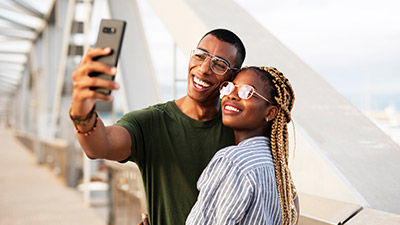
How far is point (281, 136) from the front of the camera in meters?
1.40

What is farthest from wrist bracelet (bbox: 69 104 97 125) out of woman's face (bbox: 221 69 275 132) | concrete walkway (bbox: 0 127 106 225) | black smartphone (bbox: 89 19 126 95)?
concrete walkway (bbox: 0 127 106 225)

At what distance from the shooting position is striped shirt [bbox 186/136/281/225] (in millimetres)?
1204

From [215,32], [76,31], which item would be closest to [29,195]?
[76,31]

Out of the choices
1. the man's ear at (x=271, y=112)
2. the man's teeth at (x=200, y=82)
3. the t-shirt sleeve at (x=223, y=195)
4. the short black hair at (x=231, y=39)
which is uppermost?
the short black hair at (x=231, y=39)

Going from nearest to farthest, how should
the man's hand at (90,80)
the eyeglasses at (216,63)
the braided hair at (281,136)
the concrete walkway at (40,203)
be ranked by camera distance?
the man's hand at (90,80) → the braided hair at (281,136) → the eyeglasses at (216,63) → the concrete walkway at (40,203)

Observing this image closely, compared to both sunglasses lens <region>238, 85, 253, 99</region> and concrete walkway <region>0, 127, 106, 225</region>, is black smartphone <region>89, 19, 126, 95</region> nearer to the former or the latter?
sunglasses lens <region>238, 85, 253, 99</region>

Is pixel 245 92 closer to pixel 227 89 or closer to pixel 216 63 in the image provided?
pixel 227 89

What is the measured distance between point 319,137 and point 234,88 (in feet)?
2.35

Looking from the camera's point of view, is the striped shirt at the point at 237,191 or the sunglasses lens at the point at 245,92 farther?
the sunglasses lens at the point at 245,92

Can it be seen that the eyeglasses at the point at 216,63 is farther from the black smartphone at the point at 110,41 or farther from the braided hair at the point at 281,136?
the black smartphone at the point at 110,41

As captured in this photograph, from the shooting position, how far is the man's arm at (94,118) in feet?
3.38

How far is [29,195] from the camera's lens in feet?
26.8

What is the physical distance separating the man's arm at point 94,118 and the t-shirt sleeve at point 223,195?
35cm

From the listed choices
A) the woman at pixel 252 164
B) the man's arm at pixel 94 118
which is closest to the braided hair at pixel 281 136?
the woman at pixel 252 164
